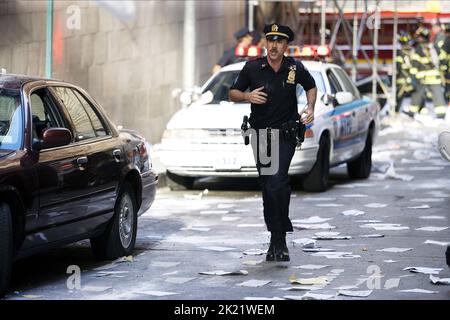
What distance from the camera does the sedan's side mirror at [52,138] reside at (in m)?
8.52

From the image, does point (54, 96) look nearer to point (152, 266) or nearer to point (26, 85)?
point (26, 85)

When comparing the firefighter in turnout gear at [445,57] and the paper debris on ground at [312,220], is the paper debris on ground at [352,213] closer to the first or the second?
the paper debris on ground at [312,220]

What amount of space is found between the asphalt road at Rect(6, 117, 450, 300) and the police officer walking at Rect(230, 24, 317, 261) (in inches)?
12.2

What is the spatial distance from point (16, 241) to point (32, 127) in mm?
904


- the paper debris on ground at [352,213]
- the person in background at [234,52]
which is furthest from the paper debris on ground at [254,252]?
the person in background at [234,52]

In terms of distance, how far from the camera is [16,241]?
8.14 metres

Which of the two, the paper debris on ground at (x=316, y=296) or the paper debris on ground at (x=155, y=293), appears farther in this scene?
the paper debris on ground at (x=155, y=293)

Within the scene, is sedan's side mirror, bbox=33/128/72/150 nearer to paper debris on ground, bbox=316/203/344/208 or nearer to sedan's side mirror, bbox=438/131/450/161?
sedan's side mirror, bbox=438/131/450/161

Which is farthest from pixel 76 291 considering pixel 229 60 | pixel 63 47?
pixel 229 60

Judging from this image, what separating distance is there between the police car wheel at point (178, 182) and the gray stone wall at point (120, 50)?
1.83m

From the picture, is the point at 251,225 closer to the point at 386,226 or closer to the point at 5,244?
the point at 386,226

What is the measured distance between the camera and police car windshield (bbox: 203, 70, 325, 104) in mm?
15602

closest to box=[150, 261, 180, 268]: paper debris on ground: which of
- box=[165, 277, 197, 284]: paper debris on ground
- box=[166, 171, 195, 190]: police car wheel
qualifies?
box=[165, 277, 197, 284]: paper debris on ground

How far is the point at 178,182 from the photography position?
1546cm
